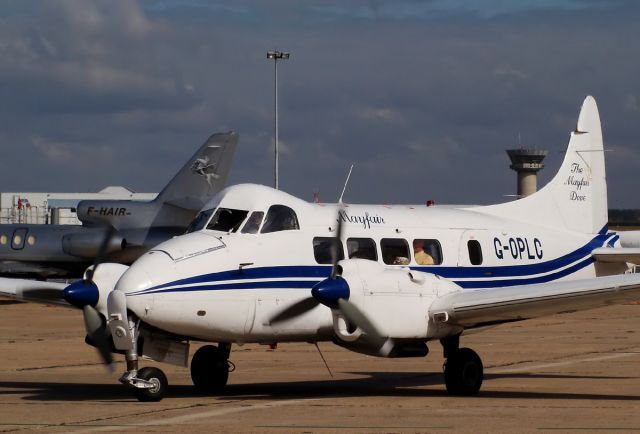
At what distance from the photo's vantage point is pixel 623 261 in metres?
22.3

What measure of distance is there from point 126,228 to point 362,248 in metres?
32.4

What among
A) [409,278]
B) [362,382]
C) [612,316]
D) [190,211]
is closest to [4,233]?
[190,211]

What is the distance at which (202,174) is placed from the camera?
49375mm

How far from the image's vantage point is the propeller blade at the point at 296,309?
1759cm

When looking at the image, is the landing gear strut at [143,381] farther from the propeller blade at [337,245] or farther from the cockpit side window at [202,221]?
the propeller blade at [337,245]

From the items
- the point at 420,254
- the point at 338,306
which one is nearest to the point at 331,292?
the point at 338,306

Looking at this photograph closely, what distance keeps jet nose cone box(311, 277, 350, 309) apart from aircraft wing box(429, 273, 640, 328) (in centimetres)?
172

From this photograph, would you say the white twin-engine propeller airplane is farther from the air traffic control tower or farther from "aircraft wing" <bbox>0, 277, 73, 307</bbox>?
the air traffic control tower

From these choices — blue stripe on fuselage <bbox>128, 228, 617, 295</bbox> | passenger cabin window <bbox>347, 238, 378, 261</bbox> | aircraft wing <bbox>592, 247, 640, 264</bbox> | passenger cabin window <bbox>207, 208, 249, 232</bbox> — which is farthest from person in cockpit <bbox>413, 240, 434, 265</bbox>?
aircraft wing <bbox>592, 247, 640, 264</bbox>

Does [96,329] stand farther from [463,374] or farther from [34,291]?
[463,374]

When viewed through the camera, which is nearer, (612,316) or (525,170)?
(612,316)

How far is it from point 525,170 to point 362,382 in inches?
3236

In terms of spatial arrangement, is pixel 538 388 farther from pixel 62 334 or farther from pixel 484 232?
pixel 62 334

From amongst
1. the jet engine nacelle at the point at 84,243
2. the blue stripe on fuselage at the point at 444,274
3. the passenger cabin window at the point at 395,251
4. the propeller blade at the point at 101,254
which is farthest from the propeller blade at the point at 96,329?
the jet engine nacelle at the point at 84,243
